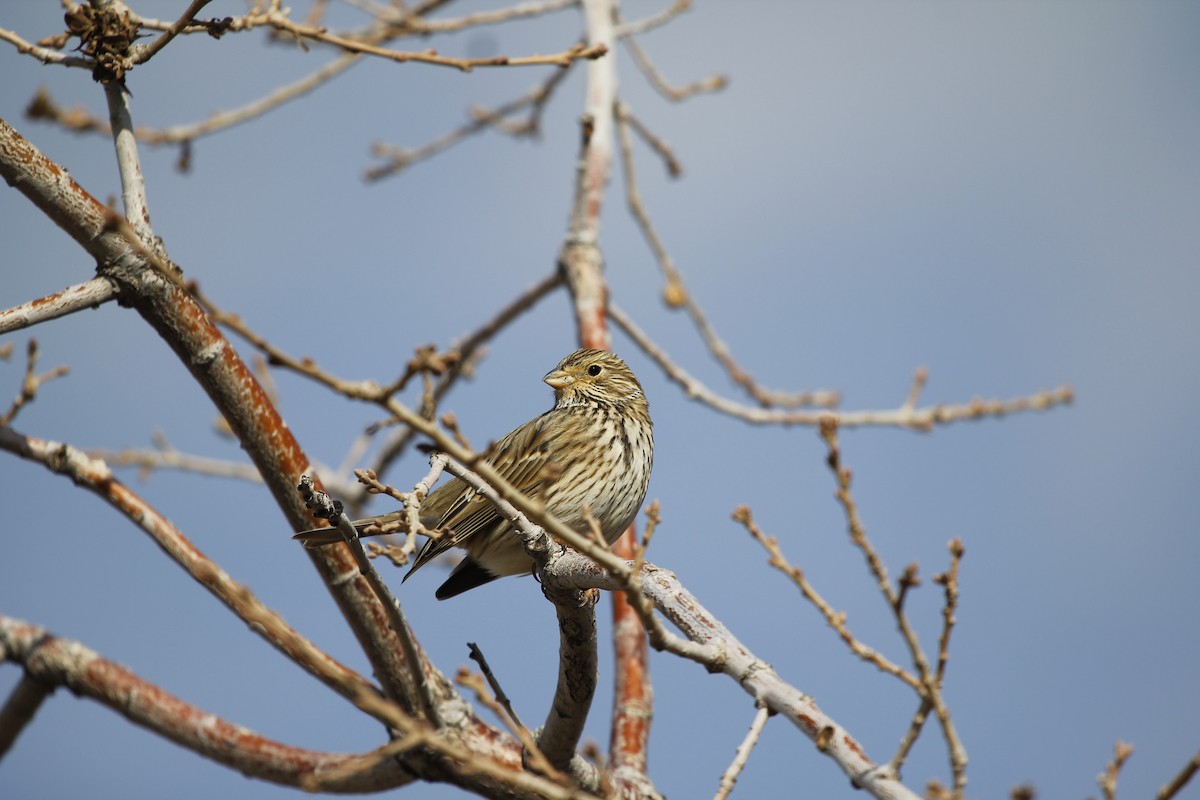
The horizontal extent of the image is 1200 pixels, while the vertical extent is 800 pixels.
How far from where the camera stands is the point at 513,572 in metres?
5.34

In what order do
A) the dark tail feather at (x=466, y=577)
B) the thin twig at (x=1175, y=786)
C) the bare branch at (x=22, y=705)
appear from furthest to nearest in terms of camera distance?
the dark tail feather at (x=466, y=577)
the bare branch at (x=22, y=705)
the thin twig at (x=1175, y=786)

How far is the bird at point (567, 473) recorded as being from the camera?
518cm

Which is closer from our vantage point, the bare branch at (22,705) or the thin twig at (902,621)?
the thin twig at (902,621)

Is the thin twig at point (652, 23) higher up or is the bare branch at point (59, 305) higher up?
the thin twig at point (652, 23)

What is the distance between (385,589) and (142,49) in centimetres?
190

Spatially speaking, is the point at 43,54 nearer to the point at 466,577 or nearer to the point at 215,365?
the point at 215,365

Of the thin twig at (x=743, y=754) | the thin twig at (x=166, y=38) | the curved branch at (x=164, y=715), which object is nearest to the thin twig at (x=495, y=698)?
the thin twig at (x=743, y=754)

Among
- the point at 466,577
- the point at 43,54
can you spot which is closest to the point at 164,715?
the point at 466,577

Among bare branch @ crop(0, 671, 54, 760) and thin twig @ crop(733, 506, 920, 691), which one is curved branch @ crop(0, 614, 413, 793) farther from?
thin twig @ crop(733, 506, 920, 691)

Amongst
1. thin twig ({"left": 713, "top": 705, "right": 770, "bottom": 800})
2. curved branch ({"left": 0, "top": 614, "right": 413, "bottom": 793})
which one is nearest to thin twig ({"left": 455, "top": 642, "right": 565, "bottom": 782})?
thin twig ({"left": 713, "top": 705, "right": 770, "bottom": 800})

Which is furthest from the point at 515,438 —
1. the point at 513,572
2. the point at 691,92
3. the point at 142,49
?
the point at 691,92

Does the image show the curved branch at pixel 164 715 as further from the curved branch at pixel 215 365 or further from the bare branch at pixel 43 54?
the bare branch at pixel 43 54

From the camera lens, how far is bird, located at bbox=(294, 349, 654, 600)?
518 centimetres

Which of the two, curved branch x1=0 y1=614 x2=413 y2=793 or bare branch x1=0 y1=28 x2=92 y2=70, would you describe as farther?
curved branch x1=0 y1=614 x2=413 y2=793
